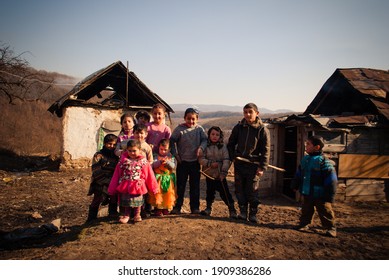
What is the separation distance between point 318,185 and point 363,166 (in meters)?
5.01

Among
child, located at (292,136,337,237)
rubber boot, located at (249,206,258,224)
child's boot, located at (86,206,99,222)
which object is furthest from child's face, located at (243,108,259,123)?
child's boot, located at (86,206,99,222)

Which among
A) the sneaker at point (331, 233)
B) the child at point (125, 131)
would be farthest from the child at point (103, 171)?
the sneaker at point (331, 233)

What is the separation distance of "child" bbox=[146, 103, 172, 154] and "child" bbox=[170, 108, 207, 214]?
205 mm

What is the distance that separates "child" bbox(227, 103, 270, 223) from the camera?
3.81 m

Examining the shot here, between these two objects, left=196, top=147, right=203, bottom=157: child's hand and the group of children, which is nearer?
the group of children

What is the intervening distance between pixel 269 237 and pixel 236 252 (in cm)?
72

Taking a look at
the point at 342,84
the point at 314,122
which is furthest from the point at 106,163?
the point at 342,84

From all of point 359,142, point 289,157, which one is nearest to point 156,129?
point 289,157

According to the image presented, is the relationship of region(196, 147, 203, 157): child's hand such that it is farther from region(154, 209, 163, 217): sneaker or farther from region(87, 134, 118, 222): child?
region(87, 134, 118, 222): child

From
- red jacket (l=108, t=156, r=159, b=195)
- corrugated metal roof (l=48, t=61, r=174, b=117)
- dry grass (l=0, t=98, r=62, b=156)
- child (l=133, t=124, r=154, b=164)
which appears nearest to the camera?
red jacket (l=108, t=156, r=159, b=195)

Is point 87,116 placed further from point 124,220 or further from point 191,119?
point 124,220

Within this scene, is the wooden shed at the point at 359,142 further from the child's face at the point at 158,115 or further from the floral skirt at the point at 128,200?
the floral skirt at the point at 128,200

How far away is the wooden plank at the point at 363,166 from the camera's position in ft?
23.2

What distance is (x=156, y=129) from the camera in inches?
156
